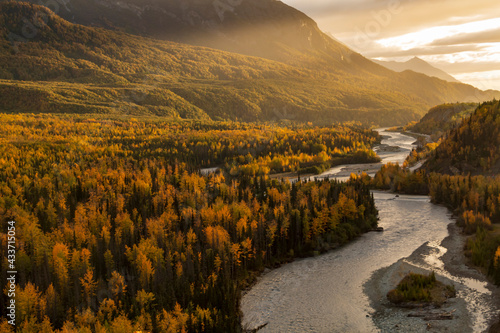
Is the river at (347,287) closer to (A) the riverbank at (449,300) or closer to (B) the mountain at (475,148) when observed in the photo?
(A) the riverbank at (449,300)

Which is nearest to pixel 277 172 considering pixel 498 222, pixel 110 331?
pixel 498 222

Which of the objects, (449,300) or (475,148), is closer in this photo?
(449,300)

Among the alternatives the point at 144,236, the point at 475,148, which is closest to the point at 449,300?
the point at 144,236

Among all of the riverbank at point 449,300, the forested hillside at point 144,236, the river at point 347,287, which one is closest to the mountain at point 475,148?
the forested hillside at point 144,236

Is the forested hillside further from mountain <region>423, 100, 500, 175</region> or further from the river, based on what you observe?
mountain <region>423, 100, 500, 175</region>

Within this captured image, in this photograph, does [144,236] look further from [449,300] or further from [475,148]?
[475,148]

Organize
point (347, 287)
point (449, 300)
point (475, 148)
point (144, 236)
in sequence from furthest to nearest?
point (475, 148) → point (144, 236) → point (347, 287) → point (449, 300)

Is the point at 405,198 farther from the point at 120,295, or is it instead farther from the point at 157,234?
the point at 120,295

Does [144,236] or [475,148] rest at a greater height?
[475,148]
